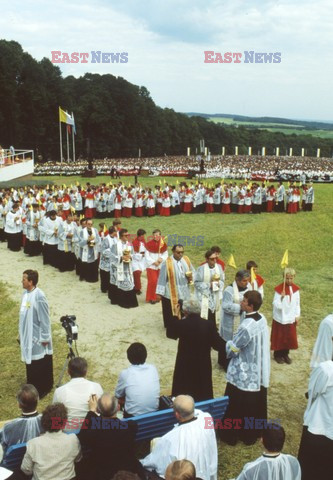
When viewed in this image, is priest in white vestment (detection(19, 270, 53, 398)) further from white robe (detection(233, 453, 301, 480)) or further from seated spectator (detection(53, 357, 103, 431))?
white robe (detection(233, 453, 301, 480))

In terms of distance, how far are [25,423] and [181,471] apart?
6.94ft

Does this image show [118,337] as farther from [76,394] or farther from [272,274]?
[272,274]

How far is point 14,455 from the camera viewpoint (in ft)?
15.1

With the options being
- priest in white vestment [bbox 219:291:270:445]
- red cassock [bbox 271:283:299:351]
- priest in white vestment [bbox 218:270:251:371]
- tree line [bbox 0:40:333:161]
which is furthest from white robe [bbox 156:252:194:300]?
tree line [bbox 0:40:333:161]

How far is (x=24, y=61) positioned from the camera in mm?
55219

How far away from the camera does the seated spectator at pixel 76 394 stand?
5.17 meters

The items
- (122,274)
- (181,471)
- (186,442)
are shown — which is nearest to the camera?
(181,471)

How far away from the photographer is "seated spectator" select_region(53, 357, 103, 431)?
517 cm

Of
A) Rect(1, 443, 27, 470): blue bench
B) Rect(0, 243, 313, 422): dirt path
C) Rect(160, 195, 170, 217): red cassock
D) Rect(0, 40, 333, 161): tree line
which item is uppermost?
Rect(0, 40, 333, 161): tree line

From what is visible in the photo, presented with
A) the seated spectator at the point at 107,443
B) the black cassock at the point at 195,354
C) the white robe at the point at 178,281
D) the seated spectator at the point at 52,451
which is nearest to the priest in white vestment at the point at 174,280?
the white robe at the point at 178,281

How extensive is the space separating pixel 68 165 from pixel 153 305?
3740 cm

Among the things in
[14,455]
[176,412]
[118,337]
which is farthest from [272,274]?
[14,455]

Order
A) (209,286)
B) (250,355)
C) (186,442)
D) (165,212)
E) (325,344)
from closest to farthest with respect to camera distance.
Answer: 1. (186,442)
2. (325,344)
3. (250,355)
4. (209,286)
5. (165,212)

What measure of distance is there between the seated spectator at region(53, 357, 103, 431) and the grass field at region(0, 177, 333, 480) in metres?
1.87
